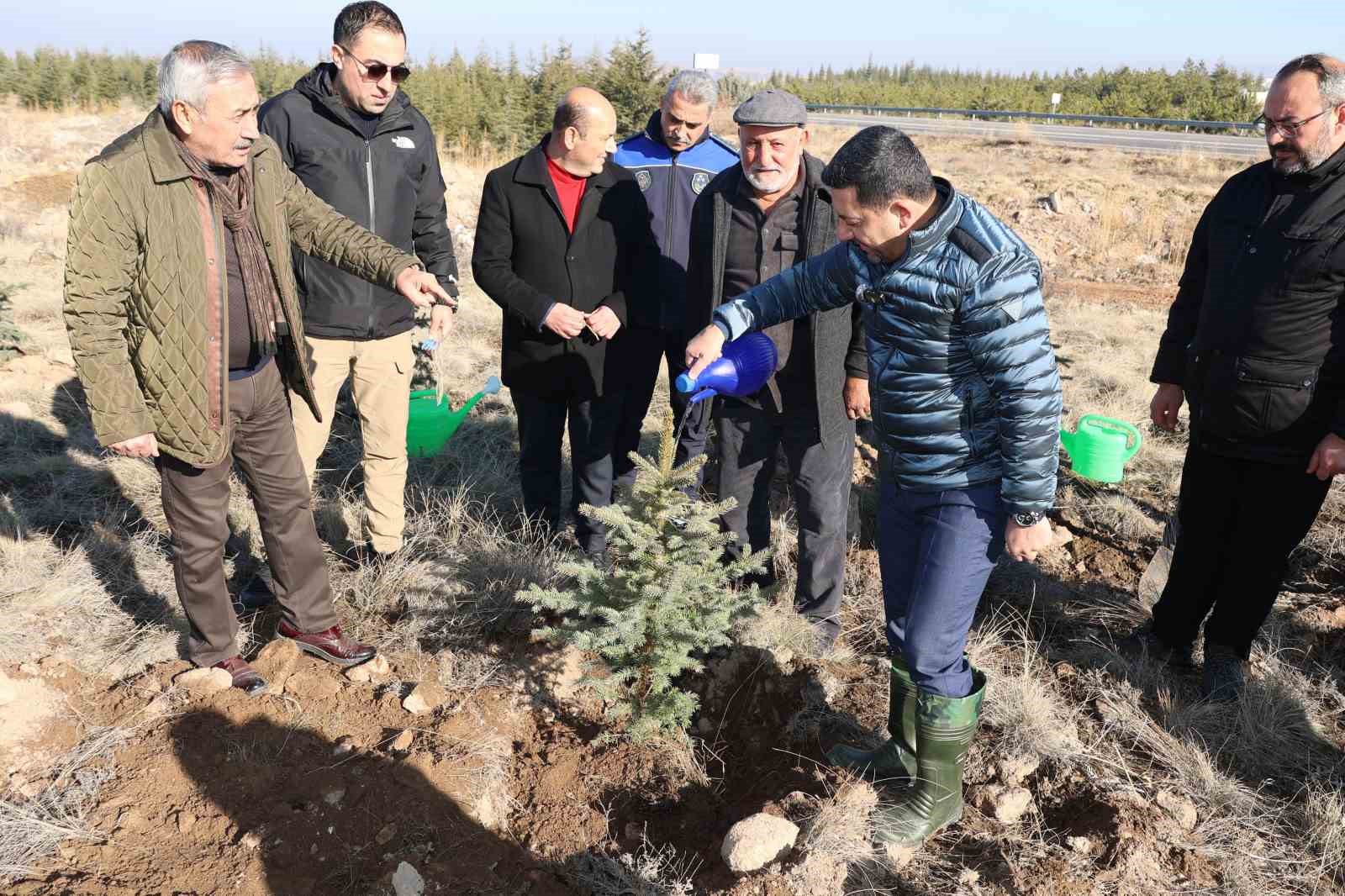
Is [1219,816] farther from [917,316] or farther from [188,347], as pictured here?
[188,347]

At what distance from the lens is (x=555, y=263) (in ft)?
11.8

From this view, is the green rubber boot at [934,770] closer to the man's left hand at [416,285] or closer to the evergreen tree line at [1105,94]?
the man's left hand at [416,285]

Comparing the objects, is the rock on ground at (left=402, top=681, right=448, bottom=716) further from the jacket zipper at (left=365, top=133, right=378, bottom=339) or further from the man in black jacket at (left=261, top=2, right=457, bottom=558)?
the jacket zipper at (left=365, top=133, right=378, bottom=339)

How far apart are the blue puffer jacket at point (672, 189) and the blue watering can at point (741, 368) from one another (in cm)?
92

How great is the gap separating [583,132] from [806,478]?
155 centimetres

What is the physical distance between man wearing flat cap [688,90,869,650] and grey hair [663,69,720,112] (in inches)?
33.0

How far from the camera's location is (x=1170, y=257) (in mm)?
13414

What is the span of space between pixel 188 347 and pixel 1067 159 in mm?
19196

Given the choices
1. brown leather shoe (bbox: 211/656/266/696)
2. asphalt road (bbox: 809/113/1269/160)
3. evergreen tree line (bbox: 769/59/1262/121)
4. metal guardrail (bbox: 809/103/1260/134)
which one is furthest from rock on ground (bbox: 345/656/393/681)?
evergreen tree line (bbox: 769/59/1262/121)

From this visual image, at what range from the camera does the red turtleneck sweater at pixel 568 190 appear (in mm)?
3539

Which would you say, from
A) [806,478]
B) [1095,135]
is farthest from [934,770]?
[1095,135]

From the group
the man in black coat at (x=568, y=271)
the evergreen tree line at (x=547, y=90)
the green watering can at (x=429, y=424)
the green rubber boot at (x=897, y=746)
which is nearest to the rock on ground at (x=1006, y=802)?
the green rubber boot at (x=897, y=746)

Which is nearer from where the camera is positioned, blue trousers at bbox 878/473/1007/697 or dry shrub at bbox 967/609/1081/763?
blue trousers at bbox 878/473/1007/697

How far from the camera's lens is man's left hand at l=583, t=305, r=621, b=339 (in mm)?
3516
